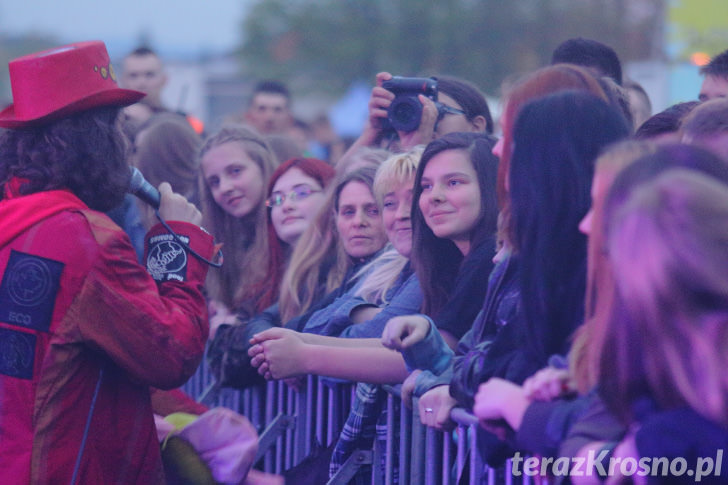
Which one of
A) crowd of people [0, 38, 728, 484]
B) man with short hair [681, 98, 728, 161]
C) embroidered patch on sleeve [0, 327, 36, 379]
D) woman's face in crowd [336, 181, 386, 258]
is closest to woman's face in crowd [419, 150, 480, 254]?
crowd of people [0, 38, 728, 484]

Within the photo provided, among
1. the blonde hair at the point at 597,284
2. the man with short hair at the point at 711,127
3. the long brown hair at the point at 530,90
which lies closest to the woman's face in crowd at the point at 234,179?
the long brown hair at the point at 530,90

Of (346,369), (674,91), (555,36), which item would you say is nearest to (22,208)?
(346,369)

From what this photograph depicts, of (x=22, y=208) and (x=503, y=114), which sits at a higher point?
(x=503, y=114)

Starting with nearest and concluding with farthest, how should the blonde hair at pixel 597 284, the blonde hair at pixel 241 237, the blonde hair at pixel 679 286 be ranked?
the blonde hair at pixel 679 286
the blonde hair at pixel 597 284
the blonde hair at pixel 241 237

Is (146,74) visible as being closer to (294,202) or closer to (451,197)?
(294,202)

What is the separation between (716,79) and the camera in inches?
177

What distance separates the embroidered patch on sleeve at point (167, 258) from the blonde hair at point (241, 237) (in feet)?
5.62

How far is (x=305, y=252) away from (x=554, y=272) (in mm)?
2429

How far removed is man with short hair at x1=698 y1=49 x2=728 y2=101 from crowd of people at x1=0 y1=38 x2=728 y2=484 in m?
0.02

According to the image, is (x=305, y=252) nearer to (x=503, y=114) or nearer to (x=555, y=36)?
(x=503, y=114)

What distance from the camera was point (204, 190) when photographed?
5504 mm

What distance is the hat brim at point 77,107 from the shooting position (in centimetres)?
305

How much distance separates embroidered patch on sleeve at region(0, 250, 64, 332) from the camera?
9.41ft

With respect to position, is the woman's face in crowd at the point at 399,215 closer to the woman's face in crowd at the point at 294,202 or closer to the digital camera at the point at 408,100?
the digital camera at the point at 408,100
